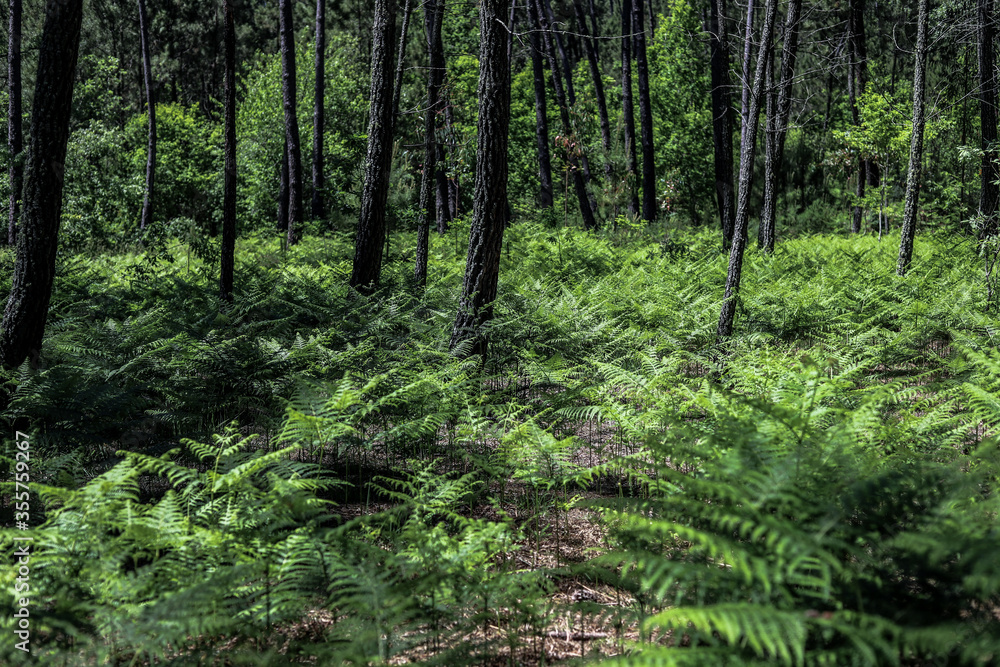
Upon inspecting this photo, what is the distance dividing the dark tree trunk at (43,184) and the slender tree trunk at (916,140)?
10399 millimetres

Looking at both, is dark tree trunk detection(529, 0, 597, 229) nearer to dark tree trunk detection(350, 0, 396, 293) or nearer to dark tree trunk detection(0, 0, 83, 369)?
dark tree trunk detection(350, 0, 396, 293)

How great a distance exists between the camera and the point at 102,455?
5090mm

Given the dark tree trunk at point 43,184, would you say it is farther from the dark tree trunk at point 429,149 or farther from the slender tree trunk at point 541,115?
the slender tree trunk at point 541,115

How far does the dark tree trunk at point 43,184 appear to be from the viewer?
5.07 m

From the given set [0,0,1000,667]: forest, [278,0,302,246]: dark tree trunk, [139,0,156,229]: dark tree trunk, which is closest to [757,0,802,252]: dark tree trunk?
[0,0,1000,667]: forest

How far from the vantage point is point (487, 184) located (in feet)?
22.8

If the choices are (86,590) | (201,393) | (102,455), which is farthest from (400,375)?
(86,590)

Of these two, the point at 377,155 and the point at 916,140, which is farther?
the point at 916,140

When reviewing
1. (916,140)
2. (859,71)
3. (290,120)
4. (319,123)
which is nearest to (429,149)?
(916,140)

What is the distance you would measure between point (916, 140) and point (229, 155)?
33.0ft

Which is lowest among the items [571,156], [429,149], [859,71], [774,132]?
[429,149]

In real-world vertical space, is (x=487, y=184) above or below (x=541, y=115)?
below

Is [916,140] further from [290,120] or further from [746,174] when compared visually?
[290,120]

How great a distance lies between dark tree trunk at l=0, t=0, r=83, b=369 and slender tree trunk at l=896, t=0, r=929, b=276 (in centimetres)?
1040
